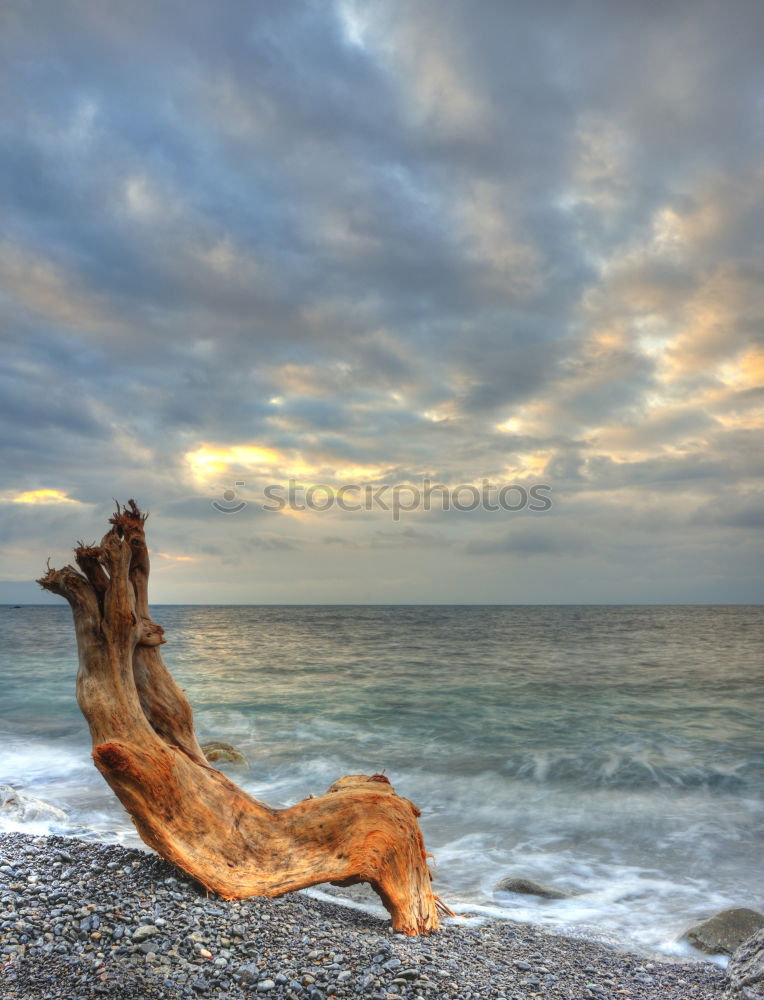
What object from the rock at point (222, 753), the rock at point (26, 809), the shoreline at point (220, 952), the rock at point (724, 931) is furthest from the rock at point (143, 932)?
the rock at point (222, 753)

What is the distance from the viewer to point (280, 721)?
63.3ft

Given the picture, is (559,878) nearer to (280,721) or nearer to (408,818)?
(408,818)

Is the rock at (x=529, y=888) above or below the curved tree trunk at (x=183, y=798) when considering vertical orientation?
below

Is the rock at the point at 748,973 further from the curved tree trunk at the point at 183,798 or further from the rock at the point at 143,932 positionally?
the rock at the point at 143,932

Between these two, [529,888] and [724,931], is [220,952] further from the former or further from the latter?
[724,931]

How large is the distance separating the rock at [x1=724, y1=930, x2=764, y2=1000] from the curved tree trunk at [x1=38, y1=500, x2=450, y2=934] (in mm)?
2406

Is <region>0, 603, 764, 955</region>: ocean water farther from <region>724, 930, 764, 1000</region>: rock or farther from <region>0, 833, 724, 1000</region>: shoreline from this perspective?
<region>724, 930, 764, 1000</region>: rock

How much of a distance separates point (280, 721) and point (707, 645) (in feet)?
138

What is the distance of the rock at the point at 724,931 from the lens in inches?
253

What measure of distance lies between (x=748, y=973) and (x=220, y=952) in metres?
3.65

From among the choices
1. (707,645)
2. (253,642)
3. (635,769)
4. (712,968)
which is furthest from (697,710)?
(253,642)

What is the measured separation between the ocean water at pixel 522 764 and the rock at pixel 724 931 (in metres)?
0.22

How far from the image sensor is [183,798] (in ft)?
17.7

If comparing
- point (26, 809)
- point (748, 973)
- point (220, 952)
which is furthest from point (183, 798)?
point (26, 809)
